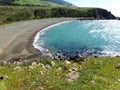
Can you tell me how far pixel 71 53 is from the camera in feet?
259

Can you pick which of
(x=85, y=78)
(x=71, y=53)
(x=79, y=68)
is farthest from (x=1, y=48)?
(x=85, y=78)

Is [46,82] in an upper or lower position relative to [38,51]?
upper

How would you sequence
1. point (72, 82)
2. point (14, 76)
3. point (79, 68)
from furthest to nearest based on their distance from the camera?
point (79, 68), point (14, 76), point (72, 82)

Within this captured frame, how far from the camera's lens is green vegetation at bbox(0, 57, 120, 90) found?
85.8 ft

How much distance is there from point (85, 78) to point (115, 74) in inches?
194

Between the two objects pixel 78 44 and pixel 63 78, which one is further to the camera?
pixel 78 44

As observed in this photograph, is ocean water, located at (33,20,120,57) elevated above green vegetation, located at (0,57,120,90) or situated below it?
below

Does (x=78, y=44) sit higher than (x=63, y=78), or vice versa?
(x=63, y=78)

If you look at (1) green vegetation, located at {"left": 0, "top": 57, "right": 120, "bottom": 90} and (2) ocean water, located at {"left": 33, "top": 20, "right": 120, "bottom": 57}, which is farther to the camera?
(2) ocean water, located at {"left": 33, "top": 20, "right": 120, "bottom": 57}

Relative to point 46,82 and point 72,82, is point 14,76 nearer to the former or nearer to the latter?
point 46,82

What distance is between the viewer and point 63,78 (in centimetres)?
2902

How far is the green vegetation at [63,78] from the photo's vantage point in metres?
26.2

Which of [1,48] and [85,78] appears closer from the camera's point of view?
[85,78]

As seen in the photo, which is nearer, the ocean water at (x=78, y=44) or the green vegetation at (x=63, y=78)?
the green vegetation at (x=63, y=78)
